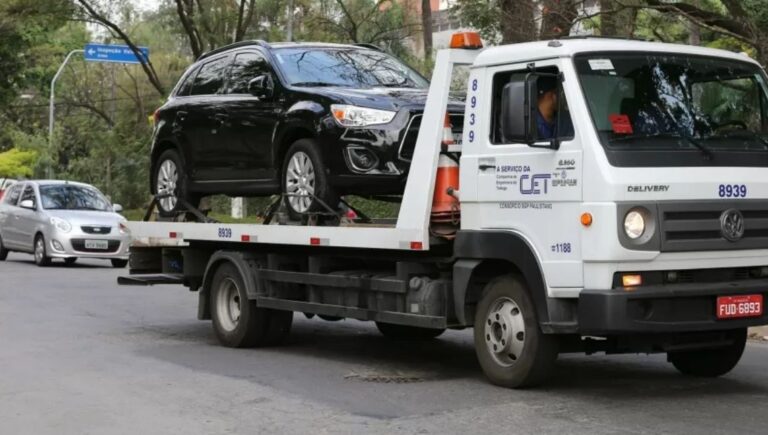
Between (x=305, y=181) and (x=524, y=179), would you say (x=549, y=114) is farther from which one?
(x=305, y=181)

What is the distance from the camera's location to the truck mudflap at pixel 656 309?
7469 mm

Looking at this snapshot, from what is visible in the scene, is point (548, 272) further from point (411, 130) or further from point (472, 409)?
point (411, 130)

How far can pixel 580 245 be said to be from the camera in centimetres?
768

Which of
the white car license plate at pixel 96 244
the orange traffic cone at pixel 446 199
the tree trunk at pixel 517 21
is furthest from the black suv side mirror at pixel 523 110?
the white car license plate at pixel 96 244

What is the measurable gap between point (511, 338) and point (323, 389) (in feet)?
5.05

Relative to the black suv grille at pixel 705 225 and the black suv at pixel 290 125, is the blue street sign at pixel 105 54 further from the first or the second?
the black suv grille at pixel 705 225

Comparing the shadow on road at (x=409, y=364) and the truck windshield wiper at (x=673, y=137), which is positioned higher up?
the truck windshield wiper at (x=673, y=137)

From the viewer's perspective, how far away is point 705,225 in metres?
7.71

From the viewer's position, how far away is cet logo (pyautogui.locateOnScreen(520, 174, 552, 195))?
315 inches

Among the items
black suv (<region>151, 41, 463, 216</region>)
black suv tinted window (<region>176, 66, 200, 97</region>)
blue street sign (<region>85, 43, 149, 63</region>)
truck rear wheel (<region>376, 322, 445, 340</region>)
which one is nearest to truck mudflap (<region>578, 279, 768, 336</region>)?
black suv (<region>151, 41, 463, 216</region>)

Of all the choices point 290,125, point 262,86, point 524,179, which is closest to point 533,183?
point 524,179

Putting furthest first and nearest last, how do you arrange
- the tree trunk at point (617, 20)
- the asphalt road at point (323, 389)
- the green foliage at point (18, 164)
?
the green foliage at point (18, 164) → the tree trunk at point (617, 20) → the asphalt road at point (323, 389)

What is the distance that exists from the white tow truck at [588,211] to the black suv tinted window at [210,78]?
3197 mm

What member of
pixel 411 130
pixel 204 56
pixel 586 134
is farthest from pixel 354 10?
pixel 586 134
